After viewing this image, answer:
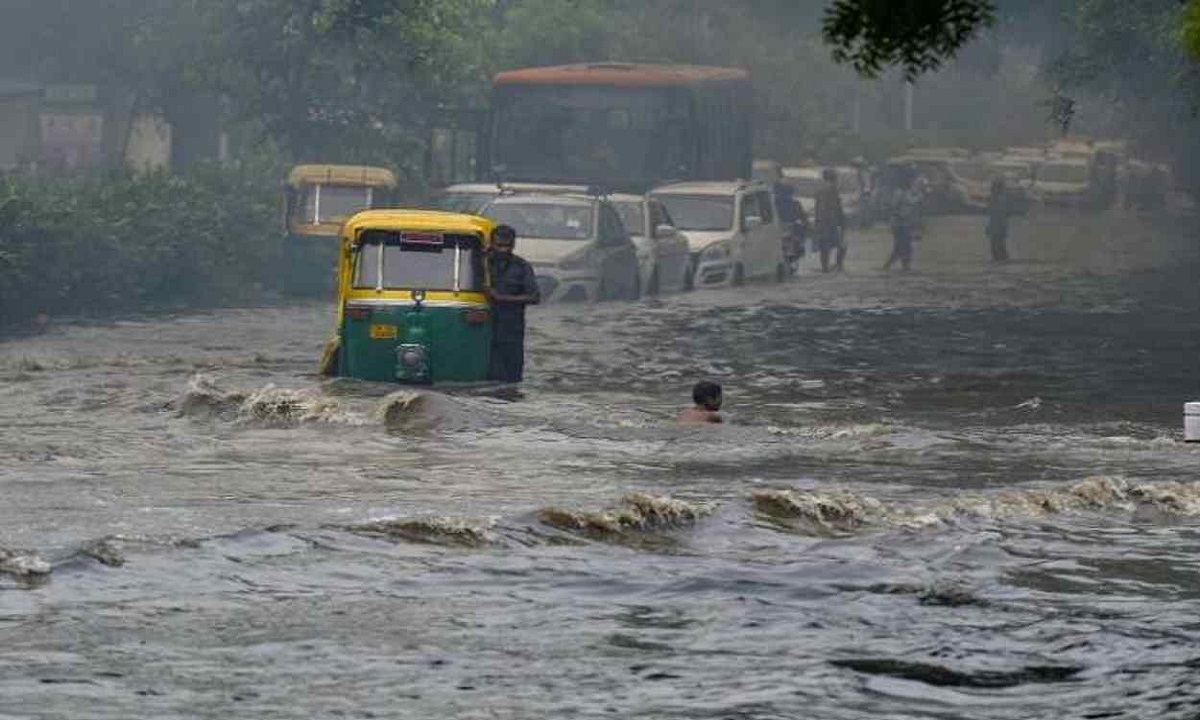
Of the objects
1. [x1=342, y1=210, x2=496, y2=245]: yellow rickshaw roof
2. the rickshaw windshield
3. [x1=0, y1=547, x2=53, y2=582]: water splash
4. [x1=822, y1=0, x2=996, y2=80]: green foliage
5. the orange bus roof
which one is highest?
[x1=822, y1=0, x2=996, y2=80]: green foliage

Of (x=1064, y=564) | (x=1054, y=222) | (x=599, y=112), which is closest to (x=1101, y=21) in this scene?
(x=599, y=112)

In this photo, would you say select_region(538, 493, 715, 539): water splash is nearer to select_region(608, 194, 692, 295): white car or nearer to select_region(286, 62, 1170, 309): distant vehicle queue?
select_region(286, 62, 1170, 309): distant vehicle queue

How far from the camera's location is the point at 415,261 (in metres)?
22.0

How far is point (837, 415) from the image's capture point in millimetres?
22469

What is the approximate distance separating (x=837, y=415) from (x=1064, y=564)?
7.66 meters

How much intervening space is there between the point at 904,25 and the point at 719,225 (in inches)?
1202

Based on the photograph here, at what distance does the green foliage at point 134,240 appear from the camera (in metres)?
29.8

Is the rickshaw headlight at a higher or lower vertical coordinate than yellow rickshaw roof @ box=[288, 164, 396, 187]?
lower

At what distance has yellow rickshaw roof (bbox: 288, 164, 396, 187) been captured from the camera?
35.7 meters

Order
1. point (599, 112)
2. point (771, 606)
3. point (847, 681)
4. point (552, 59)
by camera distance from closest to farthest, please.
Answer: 1. point (847, 681)
2. point (771, 606)
3. point (599, 112)
4. point (552, 59)

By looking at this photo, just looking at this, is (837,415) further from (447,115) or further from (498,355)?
(447,115)

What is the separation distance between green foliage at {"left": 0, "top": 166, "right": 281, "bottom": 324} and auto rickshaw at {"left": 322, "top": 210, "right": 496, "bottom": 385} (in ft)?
26.9

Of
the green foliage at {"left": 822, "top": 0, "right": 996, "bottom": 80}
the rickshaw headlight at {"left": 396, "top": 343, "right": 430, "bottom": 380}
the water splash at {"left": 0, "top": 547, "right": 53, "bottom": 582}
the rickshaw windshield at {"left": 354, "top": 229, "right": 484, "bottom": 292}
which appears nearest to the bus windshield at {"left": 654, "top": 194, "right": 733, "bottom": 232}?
the rickshaw windshield at {"left": 354, "top": 229, "right": 484, "bottom": 292}

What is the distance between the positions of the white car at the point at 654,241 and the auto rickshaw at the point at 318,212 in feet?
11.1
